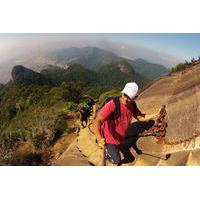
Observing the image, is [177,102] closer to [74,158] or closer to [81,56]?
[74,158]

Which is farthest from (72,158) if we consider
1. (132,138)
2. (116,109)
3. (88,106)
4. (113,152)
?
(116,109)

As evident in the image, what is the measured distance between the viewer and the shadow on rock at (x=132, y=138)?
23.1 ft

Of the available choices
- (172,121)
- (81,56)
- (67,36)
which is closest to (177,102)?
(172,121)

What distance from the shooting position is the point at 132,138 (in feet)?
24.5

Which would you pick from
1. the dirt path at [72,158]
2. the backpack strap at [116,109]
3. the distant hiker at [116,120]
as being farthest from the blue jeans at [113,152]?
the dirt path at [72,158]

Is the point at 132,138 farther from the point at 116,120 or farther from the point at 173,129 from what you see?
the point at 116,120

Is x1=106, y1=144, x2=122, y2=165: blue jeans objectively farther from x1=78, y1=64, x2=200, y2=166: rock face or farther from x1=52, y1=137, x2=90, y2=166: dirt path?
x1=52, y1=137, x2=90, y2=166: dirt path

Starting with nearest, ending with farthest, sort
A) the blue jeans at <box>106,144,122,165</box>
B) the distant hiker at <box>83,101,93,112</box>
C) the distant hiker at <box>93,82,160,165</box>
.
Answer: the distant hiker at <box>93,82,160,165</box> → the blue jeans at <box>106,144,122,165</box> → the distant hiker at <box>83,101,93,112</box>

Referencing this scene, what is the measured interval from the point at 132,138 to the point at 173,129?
2.53 ft

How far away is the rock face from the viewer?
6.60 meters

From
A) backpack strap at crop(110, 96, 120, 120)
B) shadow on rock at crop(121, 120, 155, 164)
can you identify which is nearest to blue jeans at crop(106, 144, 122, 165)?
backpack strap at crop(110, 96, 120, 120)

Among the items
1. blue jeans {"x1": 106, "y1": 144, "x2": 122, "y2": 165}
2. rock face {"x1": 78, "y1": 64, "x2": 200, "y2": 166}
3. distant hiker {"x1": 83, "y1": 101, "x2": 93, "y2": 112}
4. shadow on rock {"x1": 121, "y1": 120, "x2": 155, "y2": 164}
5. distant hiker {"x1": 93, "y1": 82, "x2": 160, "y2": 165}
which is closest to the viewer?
distant hiker {"x1": 93, "y1": 82, "x2": 160, "y2": 165}

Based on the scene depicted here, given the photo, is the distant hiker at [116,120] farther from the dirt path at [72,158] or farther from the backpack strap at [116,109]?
the dirt path at [72,158]

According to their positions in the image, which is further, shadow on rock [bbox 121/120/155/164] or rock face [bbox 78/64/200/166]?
shadow on rock [bbox 121/120/155/164]
